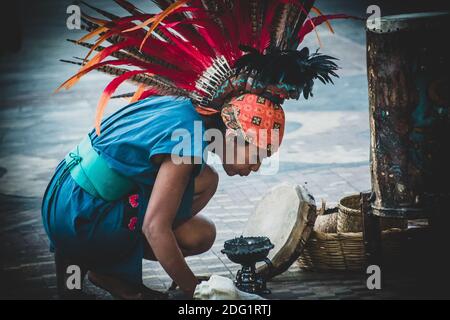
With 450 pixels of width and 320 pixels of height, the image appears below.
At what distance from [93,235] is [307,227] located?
3.40 feet

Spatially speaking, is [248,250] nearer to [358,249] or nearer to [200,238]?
[200,238]

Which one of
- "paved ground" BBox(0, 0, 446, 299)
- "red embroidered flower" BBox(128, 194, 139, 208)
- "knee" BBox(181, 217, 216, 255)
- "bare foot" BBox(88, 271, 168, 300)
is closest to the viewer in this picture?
"red embroidered flower" BBox(128, 194, 139, 208)

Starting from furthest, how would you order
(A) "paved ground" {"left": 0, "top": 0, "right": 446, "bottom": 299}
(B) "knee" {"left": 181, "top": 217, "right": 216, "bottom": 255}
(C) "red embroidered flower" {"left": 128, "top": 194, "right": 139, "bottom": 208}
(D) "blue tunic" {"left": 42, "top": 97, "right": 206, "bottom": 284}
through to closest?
1. (A) "paved ground" {"left": 0, "top": 0, "right": 446, "bottom": 299}
2. (B) "knee" {"left": 181, "top": 217, "right": 216, "bottom": 255}
3. (C) "red embroidered flower" {"left": 128, "top": 194, "right": 139, "bottom": 208}
4. (D) "blue tunic" {"left": 42, "top": 97, "right": 206, "bottom": 284}

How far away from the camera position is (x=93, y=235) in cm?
411

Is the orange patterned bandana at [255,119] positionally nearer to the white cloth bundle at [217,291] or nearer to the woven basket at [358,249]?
the white cloth bundle at [217,291]

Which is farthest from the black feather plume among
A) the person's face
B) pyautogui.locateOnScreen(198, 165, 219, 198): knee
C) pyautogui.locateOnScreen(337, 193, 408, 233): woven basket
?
pyautogui.locateOnScreen(337, 193, 408, 233): woven basket

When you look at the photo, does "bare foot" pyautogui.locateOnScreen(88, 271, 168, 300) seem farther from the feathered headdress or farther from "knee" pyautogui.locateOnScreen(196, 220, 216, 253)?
the feathered headdress

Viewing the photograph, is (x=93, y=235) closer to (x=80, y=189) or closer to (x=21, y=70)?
(x=80, y=189)

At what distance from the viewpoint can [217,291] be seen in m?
3.87

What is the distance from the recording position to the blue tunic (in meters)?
3.96

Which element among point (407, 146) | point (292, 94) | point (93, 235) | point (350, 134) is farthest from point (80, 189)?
point (350, 134)

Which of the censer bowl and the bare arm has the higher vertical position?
the bare arm

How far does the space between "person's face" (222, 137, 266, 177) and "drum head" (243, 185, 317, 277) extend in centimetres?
48

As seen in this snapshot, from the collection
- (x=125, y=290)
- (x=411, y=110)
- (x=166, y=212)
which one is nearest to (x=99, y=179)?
(x=166, y=212)
